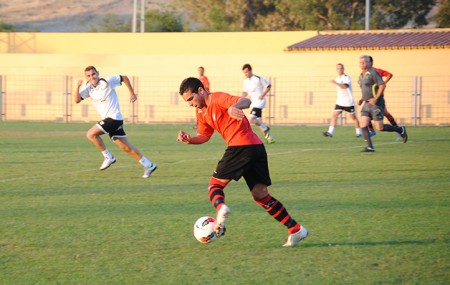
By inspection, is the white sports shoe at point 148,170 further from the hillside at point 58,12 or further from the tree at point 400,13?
the hillside at point 58,12

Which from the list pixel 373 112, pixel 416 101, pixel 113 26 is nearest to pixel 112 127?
pixel 373 112

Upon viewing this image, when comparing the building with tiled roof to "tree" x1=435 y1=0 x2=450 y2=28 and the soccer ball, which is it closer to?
"tree" x1=435 y1=0 x2=450 y2=28

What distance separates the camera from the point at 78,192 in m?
12.5

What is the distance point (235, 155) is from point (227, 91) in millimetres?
28092

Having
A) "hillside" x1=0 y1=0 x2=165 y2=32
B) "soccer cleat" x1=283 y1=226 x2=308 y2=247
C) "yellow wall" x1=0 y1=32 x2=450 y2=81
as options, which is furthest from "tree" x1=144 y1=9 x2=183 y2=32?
"soccer cleat" x1=283 y1=226 x2=308 y2=247

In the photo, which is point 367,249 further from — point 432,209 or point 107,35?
point 107,35

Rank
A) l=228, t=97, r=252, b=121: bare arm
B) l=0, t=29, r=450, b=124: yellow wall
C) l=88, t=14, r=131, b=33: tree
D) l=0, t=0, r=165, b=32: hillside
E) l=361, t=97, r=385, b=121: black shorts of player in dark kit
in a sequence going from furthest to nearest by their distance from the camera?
1. l=0, t=0, r=165, b=32: hillside
2. l=88, t=14, r=131, b=33: tree
3. l=0, t=29, r=450, b=124: yellow wall
4. l=361, t=97, r=385, b=121: black shorts of player in dark kit
5. l=228, t=97, r=252, b=121: bare arm

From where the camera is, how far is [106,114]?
15023 millimetres

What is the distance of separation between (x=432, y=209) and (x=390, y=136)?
49.9 feet

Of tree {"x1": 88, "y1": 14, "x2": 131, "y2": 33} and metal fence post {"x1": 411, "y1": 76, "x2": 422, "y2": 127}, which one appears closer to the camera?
metal fence post {"x1": 411, "y1": 76, "x2": 422, "y2": 127}

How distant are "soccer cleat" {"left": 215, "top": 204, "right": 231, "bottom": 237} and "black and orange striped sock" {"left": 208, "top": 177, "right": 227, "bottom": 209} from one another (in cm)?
13

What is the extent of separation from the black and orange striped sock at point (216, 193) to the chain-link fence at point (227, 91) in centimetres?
2526

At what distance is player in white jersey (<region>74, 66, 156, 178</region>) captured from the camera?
577 inches

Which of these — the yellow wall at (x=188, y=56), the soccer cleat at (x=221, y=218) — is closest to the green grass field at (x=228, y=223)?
the soccer cleat at (x=221, y=218)
